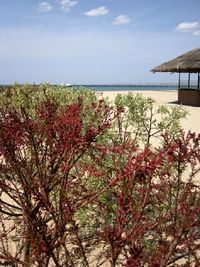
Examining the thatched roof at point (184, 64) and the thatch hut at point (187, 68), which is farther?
the thatch hut at point (187, 68)

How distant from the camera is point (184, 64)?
28.0 m

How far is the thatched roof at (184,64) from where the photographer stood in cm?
2722

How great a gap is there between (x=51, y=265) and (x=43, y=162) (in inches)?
132

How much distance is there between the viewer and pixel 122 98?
852cm

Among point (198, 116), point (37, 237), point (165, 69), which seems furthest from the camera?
point (165, 69)

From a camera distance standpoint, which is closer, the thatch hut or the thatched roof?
the thatched roof

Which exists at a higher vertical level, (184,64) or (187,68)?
(184,64)

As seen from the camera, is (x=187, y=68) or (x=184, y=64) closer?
(x=187, y=68)

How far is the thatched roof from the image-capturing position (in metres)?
27.2

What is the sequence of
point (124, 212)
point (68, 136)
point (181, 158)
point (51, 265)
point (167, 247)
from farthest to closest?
point (51, 265) < point (181, 158) < point (68, 136) < point (167, 247) < point (124, 212)

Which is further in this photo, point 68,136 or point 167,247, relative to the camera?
point 68,136

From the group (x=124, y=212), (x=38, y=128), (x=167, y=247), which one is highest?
(x=38, y=128)

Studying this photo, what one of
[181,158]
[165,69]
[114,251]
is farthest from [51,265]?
[165,69]

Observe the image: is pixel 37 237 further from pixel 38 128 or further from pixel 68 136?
pixel 38 128
